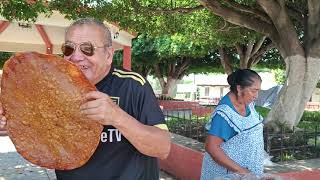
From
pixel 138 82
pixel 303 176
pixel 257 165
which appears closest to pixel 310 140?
pixel 303 176

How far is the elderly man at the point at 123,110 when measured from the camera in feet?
6.35

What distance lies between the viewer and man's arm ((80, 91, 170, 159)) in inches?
66.4

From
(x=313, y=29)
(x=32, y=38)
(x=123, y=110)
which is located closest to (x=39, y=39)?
(x=32, y=38)

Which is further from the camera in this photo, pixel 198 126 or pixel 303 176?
pixel 198 126

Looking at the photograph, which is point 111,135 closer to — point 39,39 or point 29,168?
point 29,168

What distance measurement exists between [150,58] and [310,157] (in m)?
21.4

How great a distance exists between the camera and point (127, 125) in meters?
1.79

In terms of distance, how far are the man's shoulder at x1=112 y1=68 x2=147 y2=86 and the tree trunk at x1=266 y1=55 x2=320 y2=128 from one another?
653cm

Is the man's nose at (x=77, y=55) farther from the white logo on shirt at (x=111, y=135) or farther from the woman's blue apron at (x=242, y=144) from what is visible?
the woman's blue apron at (x=242, y=144)

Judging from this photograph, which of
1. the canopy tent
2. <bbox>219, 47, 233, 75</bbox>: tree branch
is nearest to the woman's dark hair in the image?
the canopy tent

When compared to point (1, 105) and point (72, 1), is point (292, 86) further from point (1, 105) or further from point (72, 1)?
point (1, 105)

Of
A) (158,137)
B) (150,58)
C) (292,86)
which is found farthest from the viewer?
(150,58)

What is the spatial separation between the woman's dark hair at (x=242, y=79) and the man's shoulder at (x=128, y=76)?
1.57 metres

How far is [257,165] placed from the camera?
138 inches
